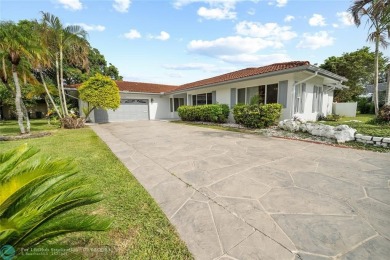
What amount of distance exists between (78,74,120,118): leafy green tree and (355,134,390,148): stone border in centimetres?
1461

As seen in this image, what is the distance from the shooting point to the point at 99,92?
43.8ft

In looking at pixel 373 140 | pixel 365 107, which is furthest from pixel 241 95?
pixel 365 107

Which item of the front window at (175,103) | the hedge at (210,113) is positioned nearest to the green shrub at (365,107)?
the hedge at (210,113)

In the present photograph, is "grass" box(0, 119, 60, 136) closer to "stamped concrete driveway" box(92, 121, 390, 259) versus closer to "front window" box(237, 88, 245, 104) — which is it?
"stamped concrete driveway" box(92, 121, 390, 259)

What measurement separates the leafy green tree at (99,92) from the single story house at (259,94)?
2.93m

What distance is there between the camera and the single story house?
9.52 meters

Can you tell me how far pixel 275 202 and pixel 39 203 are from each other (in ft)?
9.25

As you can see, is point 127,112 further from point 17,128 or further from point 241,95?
point 241,95

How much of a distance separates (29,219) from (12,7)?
1104 centimetres

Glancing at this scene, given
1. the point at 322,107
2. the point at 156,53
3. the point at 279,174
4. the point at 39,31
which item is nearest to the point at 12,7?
the point at 39,31

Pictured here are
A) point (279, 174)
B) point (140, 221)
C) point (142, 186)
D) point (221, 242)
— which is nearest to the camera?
point (221, 242)

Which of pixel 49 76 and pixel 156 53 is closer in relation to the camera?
pixel 156 53

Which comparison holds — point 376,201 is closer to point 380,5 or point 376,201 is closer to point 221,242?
point 221,242

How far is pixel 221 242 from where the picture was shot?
6.48 ft
